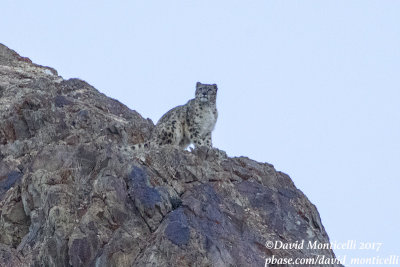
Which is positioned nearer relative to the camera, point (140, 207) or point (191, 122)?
point (140, 207)

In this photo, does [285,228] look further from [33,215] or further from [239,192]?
[33,215]

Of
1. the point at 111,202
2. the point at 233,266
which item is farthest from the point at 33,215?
the point at 233,266

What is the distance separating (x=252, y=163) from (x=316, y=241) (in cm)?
434

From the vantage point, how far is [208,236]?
24641mm

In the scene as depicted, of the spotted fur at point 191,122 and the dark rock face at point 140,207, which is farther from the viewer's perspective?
the spotted fur at point 191,122

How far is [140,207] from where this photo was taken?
2561 cm

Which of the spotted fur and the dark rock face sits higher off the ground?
the spotted fur

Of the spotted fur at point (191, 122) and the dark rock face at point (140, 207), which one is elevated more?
the spotted fur at point (191, 122)

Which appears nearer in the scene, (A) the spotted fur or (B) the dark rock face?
(B) the dark rock face

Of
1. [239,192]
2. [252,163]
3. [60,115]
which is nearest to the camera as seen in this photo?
[239,192]

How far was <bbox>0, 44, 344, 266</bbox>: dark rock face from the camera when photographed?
2427 centimetres

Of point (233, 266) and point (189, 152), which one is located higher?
point (189, 152)

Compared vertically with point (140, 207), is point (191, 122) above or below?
above

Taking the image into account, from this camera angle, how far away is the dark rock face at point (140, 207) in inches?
955
